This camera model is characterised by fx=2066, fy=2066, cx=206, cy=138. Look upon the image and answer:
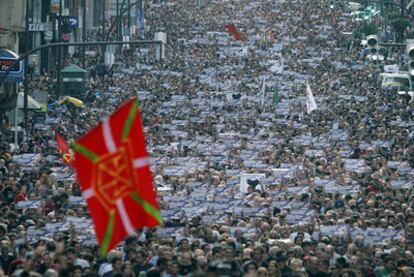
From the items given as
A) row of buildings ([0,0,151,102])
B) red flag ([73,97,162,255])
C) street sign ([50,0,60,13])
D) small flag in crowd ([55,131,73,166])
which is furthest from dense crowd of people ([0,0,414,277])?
street sign ([50,0,60,13])

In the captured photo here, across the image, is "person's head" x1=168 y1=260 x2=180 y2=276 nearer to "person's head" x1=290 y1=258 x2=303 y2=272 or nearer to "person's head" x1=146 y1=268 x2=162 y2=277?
"person's head" x1=146 y1=268 x2=162 y2=277

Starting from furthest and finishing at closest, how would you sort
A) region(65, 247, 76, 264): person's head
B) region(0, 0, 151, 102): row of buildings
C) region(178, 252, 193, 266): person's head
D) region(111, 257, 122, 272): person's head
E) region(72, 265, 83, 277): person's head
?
region(0, 0, 151, 102): row of buildings
region(178, 252, 193, 266): person's head
region(65, 247, 76, 264): person's head
region(111, 257, 122, 272): person's head
region(72, 265, 83, 277): person's head

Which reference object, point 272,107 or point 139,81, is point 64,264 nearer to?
point 272,107

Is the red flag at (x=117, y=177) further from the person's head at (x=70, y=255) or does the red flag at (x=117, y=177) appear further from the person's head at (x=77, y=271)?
the person's head at (x=70, y=255)

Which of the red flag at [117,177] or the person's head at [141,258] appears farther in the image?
the person's head at [141,258]

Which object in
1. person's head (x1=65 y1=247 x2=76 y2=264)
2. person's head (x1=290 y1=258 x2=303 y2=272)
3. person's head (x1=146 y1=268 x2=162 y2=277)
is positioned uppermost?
person's head (x1=146 y1=268 x2=162 y2=277)

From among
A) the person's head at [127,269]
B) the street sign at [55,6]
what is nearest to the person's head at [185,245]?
the person's head at [127,269]
